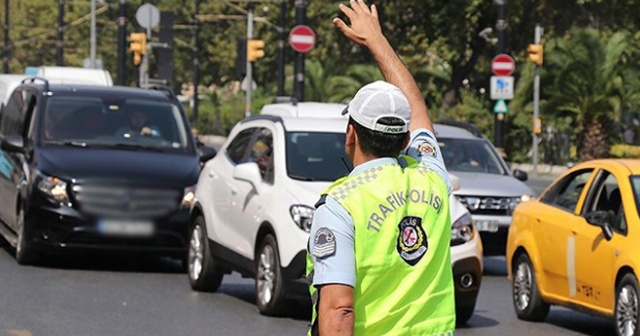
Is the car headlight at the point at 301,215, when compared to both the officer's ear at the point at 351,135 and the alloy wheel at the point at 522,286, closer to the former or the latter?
the alloy wheel at the point at 522,286

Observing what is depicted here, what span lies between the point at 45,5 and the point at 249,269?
8550 centimetres

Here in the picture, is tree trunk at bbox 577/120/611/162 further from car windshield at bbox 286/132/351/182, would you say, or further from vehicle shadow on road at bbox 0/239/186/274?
car windshield at bbox 286/132/351/182

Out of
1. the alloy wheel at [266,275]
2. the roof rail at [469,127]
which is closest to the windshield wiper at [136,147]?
the alloy wheel at [266,275]

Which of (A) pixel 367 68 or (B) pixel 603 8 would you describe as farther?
(A) pixel 367 68

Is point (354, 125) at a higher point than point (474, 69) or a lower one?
higher

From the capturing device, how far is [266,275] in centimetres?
1343

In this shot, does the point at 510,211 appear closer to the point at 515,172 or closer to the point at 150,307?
the point at 515,172

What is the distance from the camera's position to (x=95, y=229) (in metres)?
16.1

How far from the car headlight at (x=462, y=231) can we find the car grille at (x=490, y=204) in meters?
4.57

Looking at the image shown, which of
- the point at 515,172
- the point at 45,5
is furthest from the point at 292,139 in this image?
the point at 45,5

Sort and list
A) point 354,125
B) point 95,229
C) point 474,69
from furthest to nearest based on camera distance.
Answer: point 474,69, point 95,229, point 354,125

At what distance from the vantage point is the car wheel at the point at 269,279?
514 inches

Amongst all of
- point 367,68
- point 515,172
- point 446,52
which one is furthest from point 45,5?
point 515,172

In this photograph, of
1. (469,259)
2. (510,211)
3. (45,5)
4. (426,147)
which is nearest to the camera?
(426,147)
